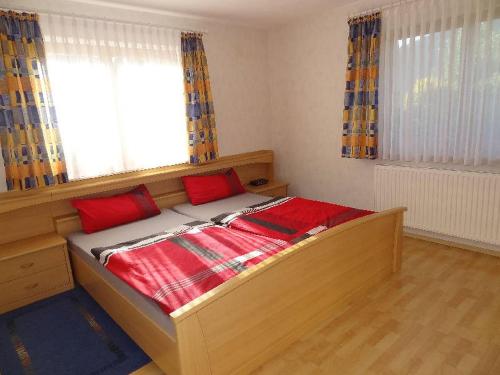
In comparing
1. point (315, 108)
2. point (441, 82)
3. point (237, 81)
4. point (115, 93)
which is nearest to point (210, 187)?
point (115, 93)

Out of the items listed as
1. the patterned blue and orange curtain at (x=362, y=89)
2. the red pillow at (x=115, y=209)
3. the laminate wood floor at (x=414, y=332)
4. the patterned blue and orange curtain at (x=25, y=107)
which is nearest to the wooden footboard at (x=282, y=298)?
the laminate wood floor at (x=414, y=332)

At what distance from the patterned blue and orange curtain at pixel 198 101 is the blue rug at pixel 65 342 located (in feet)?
6.09

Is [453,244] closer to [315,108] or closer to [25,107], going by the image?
[315,108]

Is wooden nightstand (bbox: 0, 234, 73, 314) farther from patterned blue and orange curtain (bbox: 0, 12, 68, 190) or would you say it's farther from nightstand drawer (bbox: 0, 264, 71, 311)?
patterned blue and orange curtain (bbox: 0, 12, 68, 190)

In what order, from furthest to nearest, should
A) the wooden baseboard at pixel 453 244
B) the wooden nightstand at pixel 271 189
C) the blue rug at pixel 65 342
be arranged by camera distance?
the wooden nightstand at pixel 271 189 → the wooden baseboard at pixel 453 244 → the blue rug at pixel 65 342

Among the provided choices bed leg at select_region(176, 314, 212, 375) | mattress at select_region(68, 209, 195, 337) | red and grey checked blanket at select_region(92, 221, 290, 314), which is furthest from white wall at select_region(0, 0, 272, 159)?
bed leg at select_region(176, 314, 212, 375)

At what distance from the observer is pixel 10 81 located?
8.77ft

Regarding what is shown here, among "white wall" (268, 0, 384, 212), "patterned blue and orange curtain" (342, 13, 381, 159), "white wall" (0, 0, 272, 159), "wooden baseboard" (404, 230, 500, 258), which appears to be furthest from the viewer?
"white wall" (0, 0, 272, 159)

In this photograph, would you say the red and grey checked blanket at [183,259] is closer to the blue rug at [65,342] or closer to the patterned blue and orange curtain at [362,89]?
the blue rug at [65,342]

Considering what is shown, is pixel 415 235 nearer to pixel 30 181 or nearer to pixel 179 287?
pixel 179 287

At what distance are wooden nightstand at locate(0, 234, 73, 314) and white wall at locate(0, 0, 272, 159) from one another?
2128 mm

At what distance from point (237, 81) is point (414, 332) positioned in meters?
3.31

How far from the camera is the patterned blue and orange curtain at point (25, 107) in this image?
2.67 metres

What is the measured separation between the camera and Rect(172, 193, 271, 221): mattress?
3.35 metres
